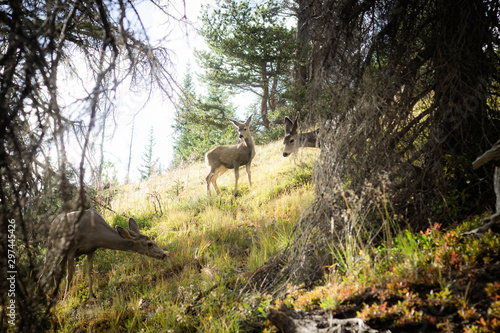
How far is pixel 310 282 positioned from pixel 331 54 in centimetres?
291

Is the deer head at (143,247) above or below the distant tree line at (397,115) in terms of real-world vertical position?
below

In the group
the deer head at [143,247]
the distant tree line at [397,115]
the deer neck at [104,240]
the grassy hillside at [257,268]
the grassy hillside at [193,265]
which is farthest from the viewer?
the deer head at [143,247]

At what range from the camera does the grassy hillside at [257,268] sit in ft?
→ 7.97

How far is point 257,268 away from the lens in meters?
4.46

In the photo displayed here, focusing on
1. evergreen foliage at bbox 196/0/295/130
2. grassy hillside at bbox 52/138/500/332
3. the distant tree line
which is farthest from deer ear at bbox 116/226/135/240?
evergreen foliage at bbox 196/0/295/130

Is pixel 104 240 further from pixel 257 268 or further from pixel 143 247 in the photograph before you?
pixel 257 268


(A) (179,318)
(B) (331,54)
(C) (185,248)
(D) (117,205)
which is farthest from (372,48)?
(D) (117,205)

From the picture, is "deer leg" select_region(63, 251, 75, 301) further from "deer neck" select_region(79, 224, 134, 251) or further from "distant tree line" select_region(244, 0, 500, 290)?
"distant tree line" select_region(244, 0, 500, 290)

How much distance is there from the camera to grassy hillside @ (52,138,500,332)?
95.6 inches

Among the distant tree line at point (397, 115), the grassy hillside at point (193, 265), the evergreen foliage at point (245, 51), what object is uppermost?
the evergreen foliage at point (245, 51)

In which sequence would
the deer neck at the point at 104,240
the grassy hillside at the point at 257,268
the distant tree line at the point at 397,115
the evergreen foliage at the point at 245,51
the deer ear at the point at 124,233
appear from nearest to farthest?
the grassy hillside at the point at 257,268, the distant tree line at the point at 397,115, the deer neck at the point at 104,240, the deer ear at the point at 124,233, the evergreen foliage at the point at 245,51

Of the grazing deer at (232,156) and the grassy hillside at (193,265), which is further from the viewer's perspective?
the grazing deer at (232,156)

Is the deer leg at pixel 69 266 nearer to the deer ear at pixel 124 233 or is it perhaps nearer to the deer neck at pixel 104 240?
the deer neck at pixel 104 240

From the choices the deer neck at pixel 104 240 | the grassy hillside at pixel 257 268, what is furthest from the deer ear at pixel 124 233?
the grassy hillside at pixel 257 268
